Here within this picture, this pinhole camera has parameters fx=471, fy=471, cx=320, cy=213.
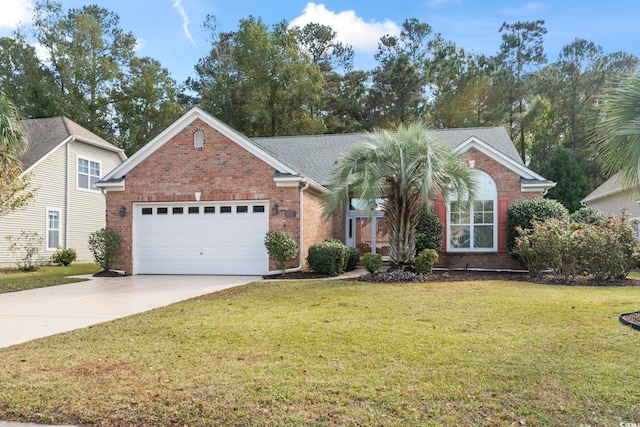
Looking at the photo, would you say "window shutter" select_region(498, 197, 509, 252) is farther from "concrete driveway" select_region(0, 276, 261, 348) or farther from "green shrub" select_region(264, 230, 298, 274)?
"concrete driveway" select_region(0, 276, 261, 348)

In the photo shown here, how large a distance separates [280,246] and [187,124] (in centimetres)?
504

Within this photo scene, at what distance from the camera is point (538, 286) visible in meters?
11.1

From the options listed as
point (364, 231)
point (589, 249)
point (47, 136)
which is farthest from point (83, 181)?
point (589, 249)

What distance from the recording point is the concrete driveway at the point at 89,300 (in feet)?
23.2

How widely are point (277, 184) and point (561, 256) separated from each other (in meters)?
8.08

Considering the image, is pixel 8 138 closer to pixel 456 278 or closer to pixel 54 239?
pixel 54 239

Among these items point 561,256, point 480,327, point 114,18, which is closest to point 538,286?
point 561,256

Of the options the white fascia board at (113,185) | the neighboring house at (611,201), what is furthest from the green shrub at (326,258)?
the neighboring house at (611,201)

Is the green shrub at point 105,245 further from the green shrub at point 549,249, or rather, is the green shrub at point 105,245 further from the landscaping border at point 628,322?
the landscaping border at point 628,322

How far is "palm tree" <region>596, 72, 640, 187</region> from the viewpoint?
6.33 meters

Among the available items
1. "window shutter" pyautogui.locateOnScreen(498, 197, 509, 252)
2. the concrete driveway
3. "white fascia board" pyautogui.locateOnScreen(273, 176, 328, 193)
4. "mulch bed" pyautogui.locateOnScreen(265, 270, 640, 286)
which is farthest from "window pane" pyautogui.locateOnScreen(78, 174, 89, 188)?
"window shutter" pyautogui.locateOnScreen(498, 197, 509, 252)

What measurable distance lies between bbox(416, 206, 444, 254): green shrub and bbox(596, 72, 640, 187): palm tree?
812 centimetres

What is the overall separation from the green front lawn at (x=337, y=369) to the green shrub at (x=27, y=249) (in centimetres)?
1332

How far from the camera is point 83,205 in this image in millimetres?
21844
